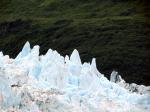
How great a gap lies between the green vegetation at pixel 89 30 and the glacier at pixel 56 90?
53.4 meters

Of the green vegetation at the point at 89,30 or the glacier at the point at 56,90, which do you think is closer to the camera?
the glacier at the point at 56,90

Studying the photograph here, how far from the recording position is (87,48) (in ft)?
382

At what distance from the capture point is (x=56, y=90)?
96.9 ft

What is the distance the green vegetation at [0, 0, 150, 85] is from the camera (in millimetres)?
103938

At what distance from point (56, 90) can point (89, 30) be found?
102 meters

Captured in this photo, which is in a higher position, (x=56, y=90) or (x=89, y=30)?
(x=89, y=30)

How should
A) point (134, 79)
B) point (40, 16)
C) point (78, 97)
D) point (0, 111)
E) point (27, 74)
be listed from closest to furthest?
1. point (0, 111)
2. point (78, 97)
3. point (27, 74)
4. point (134, 79)
5. point (40, 16)

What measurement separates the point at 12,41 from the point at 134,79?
5635 centimetres

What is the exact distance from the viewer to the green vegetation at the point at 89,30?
103938 mm

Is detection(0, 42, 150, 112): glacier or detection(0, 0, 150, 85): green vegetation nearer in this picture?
detection(0, 42, 150, 112): glacier

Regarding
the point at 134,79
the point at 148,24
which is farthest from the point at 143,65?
the point at 148,24

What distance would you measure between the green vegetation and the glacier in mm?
53444

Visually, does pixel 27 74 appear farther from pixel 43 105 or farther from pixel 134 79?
pixel 134 79

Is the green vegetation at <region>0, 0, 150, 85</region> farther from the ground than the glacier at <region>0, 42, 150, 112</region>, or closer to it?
farther from the ground
